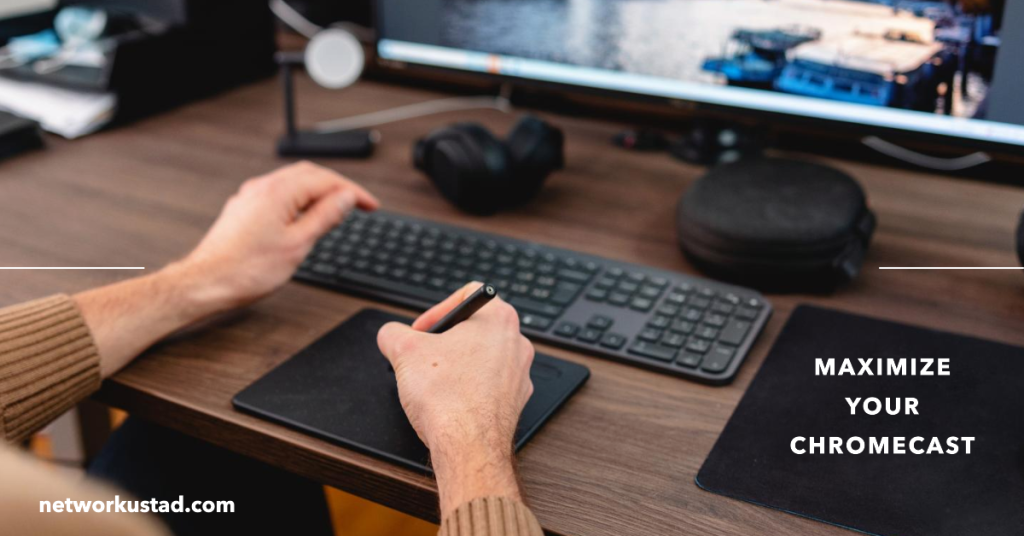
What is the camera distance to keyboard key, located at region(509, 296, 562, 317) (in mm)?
828

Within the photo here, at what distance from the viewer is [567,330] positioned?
2.64 ft

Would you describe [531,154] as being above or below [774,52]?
below

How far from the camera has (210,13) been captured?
1420 millimetres

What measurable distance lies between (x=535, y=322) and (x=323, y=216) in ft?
0.85

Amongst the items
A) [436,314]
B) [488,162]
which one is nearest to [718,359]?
[436,314]

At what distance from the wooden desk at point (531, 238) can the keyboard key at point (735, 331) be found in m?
0.02

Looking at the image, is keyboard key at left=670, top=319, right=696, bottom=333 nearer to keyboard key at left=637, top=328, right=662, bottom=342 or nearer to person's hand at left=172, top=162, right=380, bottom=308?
Answer: keyboard key at left=637, top=328, right=662, bottom=342

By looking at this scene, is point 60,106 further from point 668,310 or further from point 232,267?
point 668,310

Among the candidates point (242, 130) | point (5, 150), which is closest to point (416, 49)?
point (242, 130)

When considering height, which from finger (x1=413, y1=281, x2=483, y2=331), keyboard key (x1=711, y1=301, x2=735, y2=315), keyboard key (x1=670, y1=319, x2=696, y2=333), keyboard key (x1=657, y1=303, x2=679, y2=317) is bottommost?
keyboard key (x1=670, y1=319, x2=696, y2=333)

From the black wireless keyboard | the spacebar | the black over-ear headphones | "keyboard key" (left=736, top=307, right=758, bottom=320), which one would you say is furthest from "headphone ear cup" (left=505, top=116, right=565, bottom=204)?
"keyboard key" (left=736, top=307, right=758, bottom=320)

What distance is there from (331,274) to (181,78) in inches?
25.4

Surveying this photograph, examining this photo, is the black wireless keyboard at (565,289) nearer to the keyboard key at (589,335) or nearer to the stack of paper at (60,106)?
the keyboard key at (589,335)

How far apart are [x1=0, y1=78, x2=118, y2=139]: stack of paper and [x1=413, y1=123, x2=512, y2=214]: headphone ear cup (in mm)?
538
